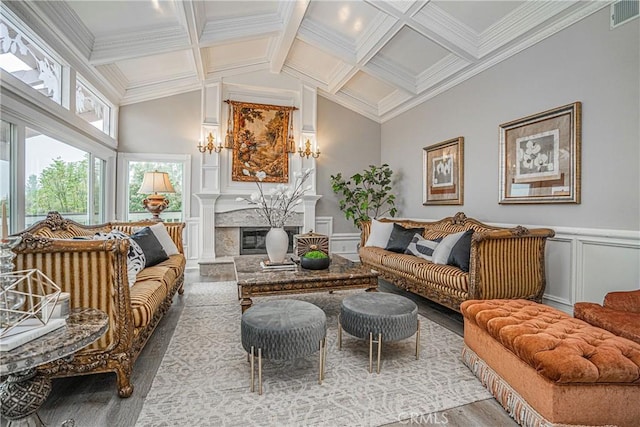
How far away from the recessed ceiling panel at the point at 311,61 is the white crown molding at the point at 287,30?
176mm

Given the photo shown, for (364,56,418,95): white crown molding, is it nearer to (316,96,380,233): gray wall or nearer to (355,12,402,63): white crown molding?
(355,12,402,63): white crown molding

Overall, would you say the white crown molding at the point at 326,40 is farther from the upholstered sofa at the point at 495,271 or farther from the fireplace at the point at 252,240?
the upholstered sofa at the point at 495,271

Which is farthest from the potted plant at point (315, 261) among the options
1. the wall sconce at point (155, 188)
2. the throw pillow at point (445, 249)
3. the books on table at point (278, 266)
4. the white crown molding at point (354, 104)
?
the white crown molding at point (354, 104)

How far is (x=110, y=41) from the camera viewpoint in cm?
384

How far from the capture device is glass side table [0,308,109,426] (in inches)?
38.3

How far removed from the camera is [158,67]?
482 cm

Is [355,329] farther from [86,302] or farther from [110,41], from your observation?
[110,41]

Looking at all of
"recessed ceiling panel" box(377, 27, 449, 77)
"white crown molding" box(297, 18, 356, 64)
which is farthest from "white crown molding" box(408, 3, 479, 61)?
"white crown molding" box(297, 18, 356, 64)

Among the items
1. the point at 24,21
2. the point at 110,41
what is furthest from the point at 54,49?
the point at 110,41

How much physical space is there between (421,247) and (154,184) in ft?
12.6

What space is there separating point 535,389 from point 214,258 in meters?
4.94

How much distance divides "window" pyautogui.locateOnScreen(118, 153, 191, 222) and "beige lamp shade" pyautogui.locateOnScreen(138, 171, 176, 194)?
83cm

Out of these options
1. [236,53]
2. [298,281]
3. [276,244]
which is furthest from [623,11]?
[236,53]

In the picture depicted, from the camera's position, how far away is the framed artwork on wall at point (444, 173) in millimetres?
4348
